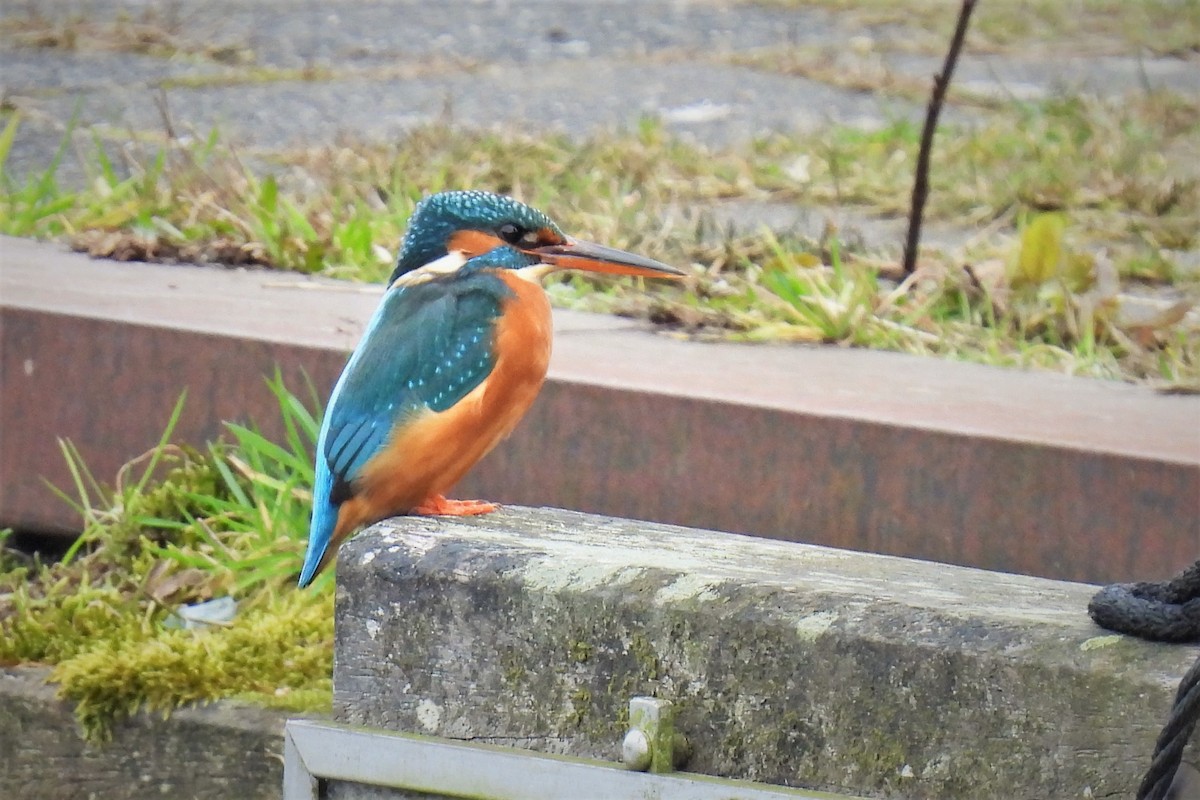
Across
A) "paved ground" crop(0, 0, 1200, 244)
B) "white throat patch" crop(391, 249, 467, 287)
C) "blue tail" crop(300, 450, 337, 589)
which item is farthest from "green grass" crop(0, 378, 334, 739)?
"paved ground" crop(0, 0, 1200, 244)

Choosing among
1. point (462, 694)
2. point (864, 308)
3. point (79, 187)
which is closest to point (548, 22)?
point (79, 187)

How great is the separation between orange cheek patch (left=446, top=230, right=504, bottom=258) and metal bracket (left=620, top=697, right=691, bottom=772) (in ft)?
2.28

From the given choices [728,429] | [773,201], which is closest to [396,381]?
[728,429]

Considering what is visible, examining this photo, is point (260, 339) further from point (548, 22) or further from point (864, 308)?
point (548, 22)

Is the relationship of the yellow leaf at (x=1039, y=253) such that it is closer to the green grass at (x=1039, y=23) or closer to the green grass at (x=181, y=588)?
the green grass at (x=181, y=588)

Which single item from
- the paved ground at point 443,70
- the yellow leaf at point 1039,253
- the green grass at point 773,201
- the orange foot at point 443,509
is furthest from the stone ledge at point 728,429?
the paved ground at point 443,70

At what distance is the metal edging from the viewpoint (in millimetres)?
1750

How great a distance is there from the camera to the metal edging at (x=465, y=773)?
5.74 ft

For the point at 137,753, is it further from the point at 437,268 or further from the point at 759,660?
the point at 759,660

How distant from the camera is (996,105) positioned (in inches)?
252

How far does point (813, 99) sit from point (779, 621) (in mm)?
5106

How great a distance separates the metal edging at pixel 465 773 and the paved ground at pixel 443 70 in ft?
9.62

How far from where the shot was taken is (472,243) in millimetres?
2256

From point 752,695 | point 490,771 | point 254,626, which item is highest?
point 752,695
